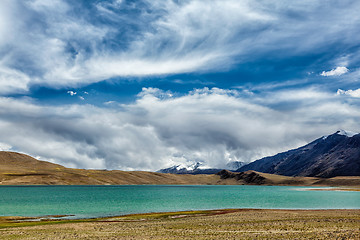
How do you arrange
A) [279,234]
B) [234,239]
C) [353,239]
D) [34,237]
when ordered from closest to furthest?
[353,239] < [234,239] < [279,234] < [34,237]

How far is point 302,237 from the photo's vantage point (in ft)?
98.1

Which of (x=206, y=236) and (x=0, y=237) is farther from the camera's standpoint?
(x=0, y=237)

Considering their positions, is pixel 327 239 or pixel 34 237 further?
pixel 34 237

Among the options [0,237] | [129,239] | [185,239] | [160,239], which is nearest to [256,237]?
[185,239]

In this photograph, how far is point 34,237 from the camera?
3475 cm

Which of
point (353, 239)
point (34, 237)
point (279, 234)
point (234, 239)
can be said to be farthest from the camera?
point (34, 237)

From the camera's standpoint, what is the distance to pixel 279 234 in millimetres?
32562

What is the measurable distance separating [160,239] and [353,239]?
60.9ft

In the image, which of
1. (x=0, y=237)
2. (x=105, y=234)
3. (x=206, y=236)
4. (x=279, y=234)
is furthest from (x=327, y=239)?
(x=0, y=237)

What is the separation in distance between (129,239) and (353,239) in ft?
72.0

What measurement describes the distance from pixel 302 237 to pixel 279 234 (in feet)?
10.2

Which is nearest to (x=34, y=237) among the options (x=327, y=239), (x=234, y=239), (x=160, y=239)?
(x=160, y=239)

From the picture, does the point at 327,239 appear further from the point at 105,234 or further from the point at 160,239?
the point at 105,234

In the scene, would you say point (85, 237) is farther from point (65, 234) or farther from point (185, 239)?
point (185, 239)
